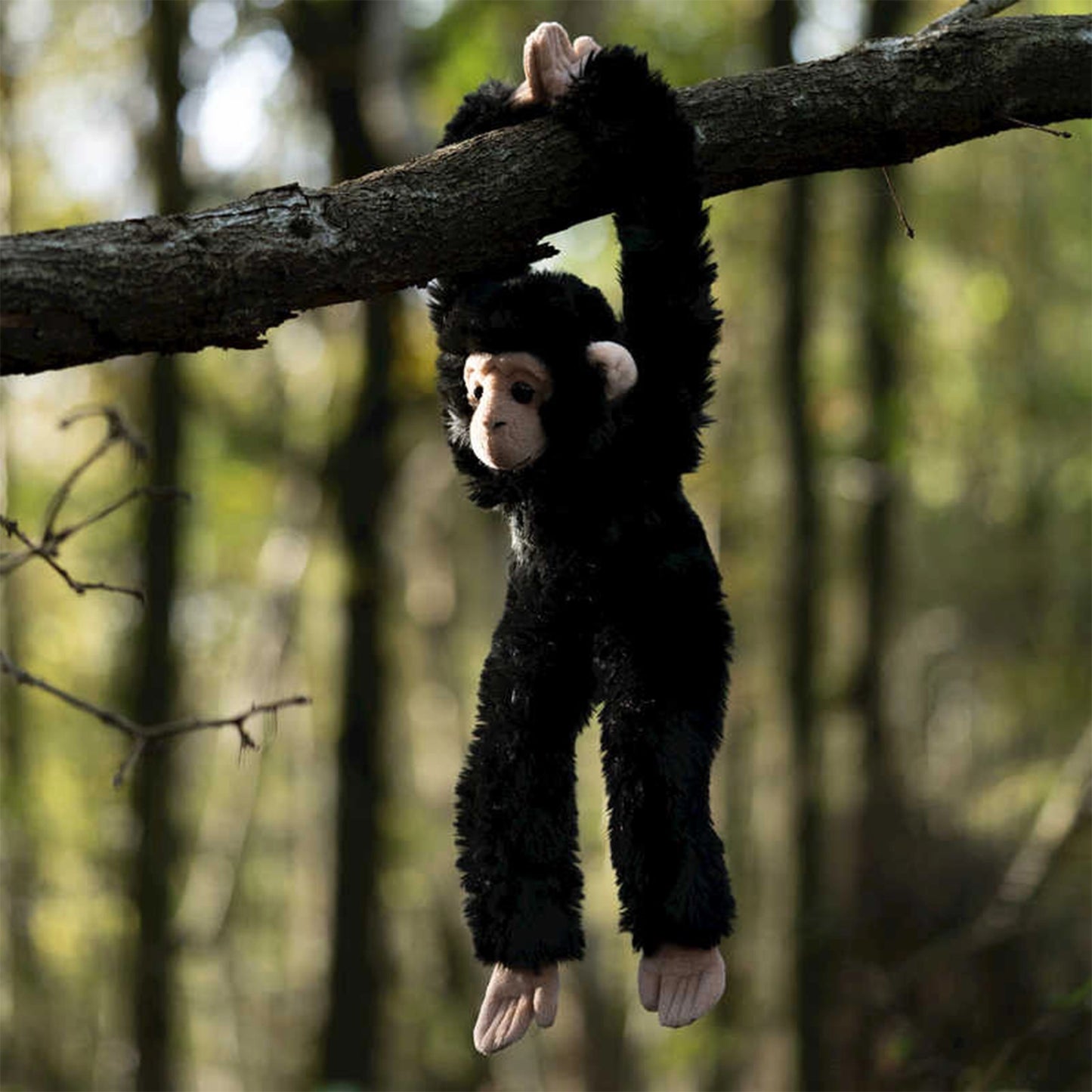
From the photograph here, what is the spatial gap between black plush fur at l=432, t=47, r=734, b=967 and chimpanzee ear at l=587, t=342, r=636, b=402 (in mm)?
21

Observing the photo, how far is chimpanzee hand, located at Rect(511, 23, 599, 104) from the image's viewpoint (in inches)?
114

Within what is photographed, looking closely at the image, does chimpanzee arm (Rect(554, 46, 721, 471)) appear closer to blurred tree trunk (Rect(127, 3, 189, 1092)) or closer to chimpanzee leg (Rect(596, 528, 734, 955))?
chimpanzee leg (Rect(596, 528, 734, 955))

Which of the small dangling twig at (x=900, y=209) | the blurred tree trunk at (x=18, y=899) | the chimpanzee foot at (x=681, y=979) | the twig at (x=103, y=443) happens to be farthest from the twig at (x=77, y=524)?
the blurred tree trunk at (x=18, y=899)

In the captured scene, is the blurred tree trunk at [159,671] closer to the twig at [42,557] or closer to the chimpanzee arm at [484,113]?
the twig at [42,557]

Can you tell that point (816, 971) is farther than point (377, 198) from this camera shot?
Yes

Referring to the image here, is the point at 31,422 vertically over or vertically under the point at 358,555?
over

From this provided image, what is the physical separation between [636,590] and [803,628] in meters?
6.49

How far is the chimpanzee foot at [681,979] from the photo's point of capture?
2.51 m

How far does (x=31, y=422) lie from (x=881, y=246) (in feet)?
28.3

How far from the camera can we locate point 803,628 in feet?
29.5

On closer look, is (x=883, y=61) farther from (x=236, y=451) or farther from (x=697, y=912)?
(x=236, y=451)

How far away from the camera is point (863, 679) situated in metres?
9.39

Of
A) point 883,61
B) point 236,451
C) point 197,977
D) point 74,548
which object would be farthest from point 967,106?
point 197,977

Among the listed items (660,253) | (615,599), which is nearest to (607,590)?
(615,599)
